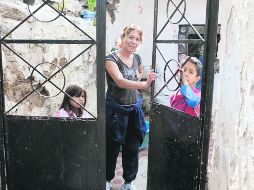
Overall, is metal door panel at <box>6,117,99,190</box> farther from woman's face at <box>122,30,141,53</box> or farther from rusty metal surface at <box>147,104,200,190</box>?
woman's face at <box>122,30,141,53</box>

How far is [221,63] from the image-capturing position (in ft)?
4.88

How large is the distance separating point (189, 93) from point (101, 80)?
24.0 inches

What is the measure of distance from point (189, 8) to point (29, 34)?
504cm

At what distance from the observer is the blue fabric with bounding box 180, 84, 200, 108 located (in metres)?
2.10

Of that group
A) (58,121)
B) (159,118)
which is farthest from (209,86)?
(58,121)

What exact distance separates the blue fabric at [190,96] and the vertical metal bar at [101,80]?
56 cm

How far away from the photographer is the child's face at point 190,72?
231cm

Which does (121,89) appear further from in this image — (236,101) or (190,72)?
(236,101)

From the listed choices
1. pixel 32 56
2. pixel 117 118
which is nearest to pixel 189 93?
pixel 117 118

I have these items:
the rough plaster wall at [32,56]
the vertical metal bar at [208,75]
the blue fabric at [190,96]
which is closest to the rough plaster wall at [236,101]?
the vertical metal bar at [208,75]

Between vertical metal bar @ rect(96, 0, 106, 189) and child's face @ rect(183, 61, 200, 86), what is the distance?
0.69 m

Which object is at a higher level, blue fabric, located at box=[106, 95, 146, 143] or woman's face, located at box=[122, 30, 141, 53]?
woman's face, located at box=[122, 30, 141, 53]

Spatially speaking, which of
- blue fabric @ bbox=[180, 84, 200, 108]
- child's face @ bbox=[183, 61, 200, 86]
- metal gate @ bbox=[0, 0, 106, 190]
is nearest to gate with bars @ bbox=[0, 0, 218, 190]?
metal gate @ bbox=[0, 0, 106, 190]

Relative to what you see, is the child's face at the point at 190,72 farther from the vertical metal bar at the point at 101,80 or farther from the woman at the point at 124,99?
the vertical metal bar at the point at 101,80
